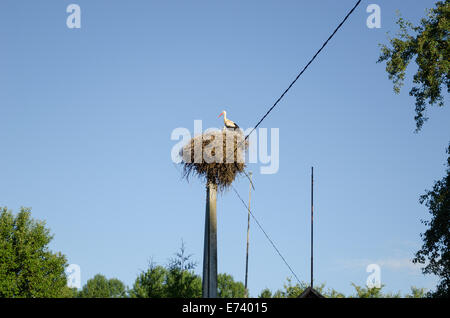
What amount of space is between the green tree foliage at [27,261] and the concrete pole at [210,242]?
→ 18.5 metres

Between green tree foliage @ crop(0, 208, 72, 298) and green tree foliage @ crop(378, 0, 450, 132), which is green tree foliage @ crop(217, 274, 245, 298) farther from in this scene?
green tree foliage @ crop(378, 0, 450, 132)

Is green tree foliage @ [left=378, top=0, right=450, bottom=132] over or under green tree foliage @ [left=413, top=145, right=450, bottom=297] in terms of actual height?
over

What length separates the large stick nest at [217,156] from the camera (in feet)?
61.1

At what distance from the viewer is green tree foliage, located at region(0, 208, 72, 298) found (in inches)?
1271

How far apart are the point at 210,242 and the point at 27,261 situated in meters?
19.1

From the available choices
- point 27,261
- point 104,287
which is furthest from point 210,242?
point 104,287

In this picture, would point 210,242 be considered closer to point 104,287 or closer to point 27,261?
point 27,261

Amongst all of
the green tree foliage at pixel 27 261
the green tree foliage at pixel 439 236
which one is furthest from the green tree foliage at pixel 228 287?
the green tree foliage at pixel 439 236

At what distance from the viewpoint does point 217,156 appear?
61.1 feet

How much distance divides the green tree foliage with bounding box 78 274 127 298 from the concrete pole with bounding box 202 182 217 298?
2231 inches

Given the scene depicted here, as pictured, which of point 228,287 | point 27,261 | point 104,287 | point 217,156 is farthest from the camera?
point 104,287

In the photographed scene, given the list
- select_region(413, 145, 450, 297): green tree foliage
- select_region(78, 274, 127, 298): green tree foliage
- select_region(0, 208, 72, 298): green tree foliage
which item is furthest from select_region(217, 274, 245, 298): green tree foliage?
select_region(413, 145, 450, 297): green tree foliage
